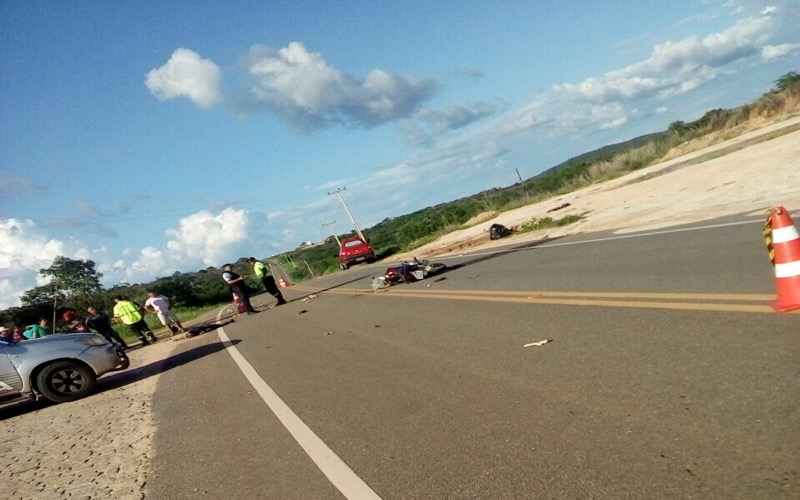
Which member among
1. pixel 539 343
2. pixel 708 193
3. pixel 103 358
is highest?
pixel 103 358

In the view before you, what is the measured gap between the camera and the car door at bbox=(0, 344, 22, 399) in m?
9.45

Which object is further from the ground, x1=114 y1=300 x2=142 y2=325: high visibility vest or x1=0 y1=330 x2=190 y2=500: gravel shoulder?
x1=114 y1=300 x2=142 y2=325: high visibility vest

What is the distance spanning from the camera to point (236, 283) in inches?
784

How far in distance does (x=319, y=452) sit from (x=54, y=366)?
23.7 feet

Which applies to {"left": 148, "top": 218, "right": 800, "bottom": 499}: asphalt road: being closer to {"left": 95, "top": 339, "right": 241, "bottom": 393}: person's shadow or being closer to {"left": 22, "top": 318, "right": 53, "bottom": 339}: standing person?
{"left": 95, "top": 339, "right": 241, "bottom": 393}: person's shadow

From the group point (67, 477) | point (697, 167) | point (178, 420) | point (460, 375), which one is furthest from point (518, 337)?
point (697, 167)

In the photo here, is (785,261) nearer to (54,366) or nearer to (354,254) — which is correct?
(54,366)

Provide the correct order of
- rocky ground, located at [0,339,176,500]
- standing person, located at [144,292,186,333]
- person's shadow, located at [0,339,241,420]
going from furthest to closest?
1. standing person, located at [144,292,186,333]
2. person's shadow, located at [0,339,241,420]
3. rocky ground, located at [0,339,176,500]

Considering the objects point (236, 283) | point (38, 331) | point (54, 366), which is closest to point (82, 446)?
point (54, 366)

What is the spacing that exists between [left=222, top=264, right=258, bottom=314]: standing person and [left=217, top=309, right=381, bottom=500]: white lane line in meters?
11.8

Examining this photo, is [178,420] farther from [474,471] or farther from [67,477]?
[474,471]

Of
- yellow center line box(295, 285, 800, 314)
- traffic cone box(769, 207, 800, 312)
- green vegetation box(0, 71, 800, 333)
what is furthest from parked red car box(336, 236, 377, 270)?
traffic cone box(769, 207, 800, 312)

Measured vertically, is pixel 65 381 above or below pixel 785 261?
above

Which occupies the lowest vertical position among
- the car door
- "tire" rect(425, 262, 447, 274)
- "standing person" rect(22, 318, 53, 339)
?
"tire" rect(425, 262, 447, 274)
